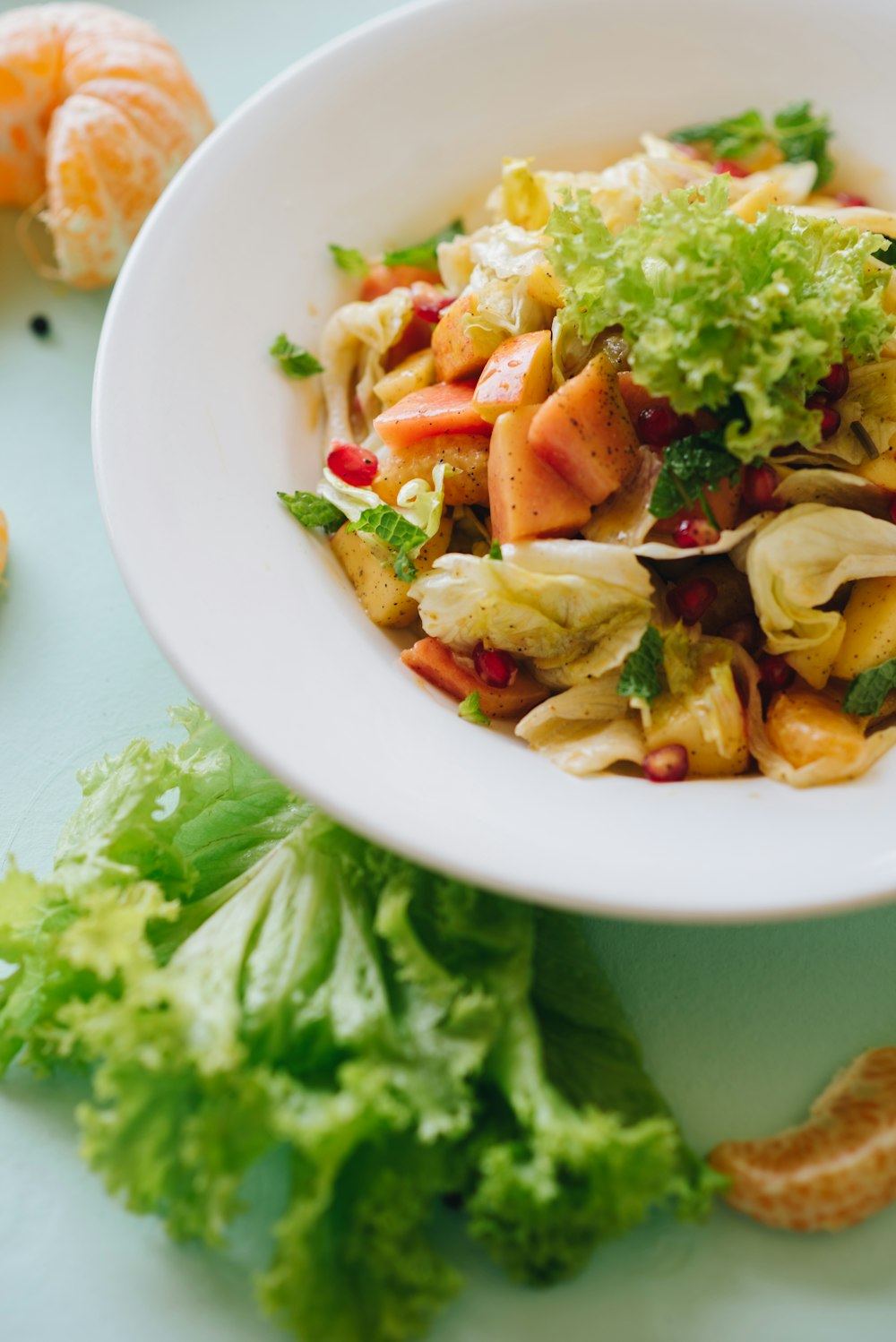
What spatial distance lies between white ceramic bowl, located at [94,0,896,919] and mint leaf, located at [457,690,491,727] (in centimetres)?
5

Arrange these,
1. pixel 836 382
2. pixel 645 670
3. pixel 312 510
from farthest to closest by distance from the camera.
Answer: pixel 312 510
pixel 836 382
pixel 645 670

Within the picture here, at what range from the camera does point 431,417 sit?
3.41 meters

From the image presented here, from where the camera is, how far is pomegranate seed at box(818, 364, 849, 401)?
322cm

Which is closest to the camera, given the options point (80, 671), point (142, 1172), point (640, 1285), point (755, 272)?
point (142, 1172)

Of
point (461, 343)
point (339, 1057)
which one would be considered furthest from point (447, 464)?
point (339, 1057)

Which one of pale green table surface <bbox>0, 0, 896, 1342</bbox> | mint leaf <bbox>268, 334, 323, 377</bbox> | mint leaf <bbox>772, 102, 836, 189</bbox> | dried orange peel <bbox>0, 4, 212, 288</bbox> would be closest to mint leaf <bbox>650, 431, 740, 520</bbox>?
pale green table surface <bbox>0, 0, 896, 1342</bbox>

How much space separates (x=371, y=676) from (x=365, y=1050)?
0.95 m

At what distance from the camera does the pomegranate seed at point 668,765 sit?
3016mm

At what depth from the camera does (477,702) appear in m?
3.23

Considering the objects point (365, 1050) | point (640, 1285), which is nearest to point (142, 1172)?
point (365, 1050)

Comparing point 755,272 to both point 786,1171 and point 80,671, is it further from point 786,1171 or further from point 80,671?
point 80,671

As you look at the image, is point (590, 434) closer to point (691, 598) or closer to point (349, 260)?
point (691, 598)

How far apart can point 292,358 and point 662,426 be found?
1.24m

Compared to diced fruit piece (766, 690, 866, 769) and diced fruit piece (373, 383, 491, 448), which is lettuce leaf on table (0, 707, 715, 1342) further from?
diced fruit piece (373, 383, 491, 448)
